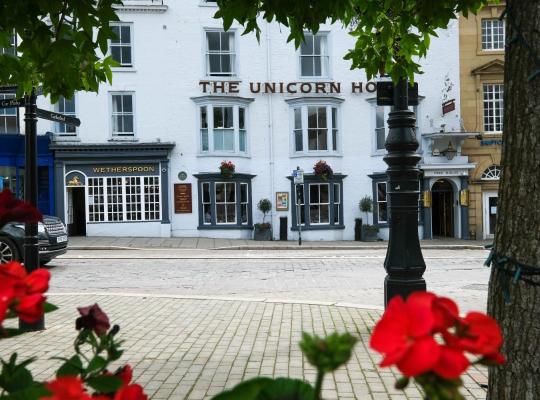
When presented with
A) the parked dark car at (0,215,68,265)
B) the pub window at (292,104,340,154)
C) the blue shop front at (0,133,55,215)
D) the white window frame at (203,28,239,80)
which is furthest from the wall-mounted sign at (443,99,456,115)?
the parked dark car at (0,215,68,265)

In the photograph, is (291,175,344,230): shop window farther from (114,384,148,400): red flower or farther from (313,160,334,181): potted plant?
(114,384,148,400): red flower

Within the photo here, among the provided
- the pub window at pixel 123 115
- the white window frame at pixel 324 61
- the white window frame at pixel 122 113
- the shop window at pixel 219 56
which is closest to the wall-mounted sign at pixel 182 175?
the white window frame at pixel 122 113

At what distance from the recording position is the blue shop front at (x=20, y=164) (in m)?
24.4

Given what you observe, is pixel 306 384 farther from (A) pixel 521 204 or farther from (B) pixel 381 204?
(B) pixel 381 204

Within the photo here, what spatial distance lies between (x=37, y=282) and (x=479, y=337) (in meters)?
0.83

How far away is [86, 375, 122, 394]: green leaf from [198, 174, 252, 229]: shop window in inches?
941

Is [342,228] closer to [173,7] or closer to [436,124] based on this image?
[436,124]

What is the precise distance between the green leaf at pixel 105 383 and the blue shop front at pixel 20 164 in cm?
2480

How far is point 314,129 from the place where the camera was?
1021 inches

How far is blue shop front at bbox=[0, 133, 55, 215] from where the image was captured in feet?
80.1

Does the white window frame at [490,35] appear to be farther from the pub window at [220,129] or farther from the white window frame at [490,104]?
the pub window at [220,129]

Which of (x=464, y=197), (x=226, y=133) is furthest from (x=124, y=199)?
(x=464, y=197)

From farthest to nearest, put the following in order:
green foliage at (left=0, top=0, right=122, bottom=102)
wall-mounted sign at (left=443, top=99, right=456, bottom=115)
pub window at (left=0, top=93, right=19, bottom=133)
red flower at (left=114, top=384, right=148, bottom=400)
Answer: wall-mounted sign at (left=443, top=99, right=456, bottom=115), pub window at (left=0, top=93, right=19, bottom=133), green foliage at (left=0, top=0, right=122, bottom=102), red flower at (left=114, top=384, right=148, bottom=400)

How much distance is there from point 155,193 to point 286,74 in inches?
314
